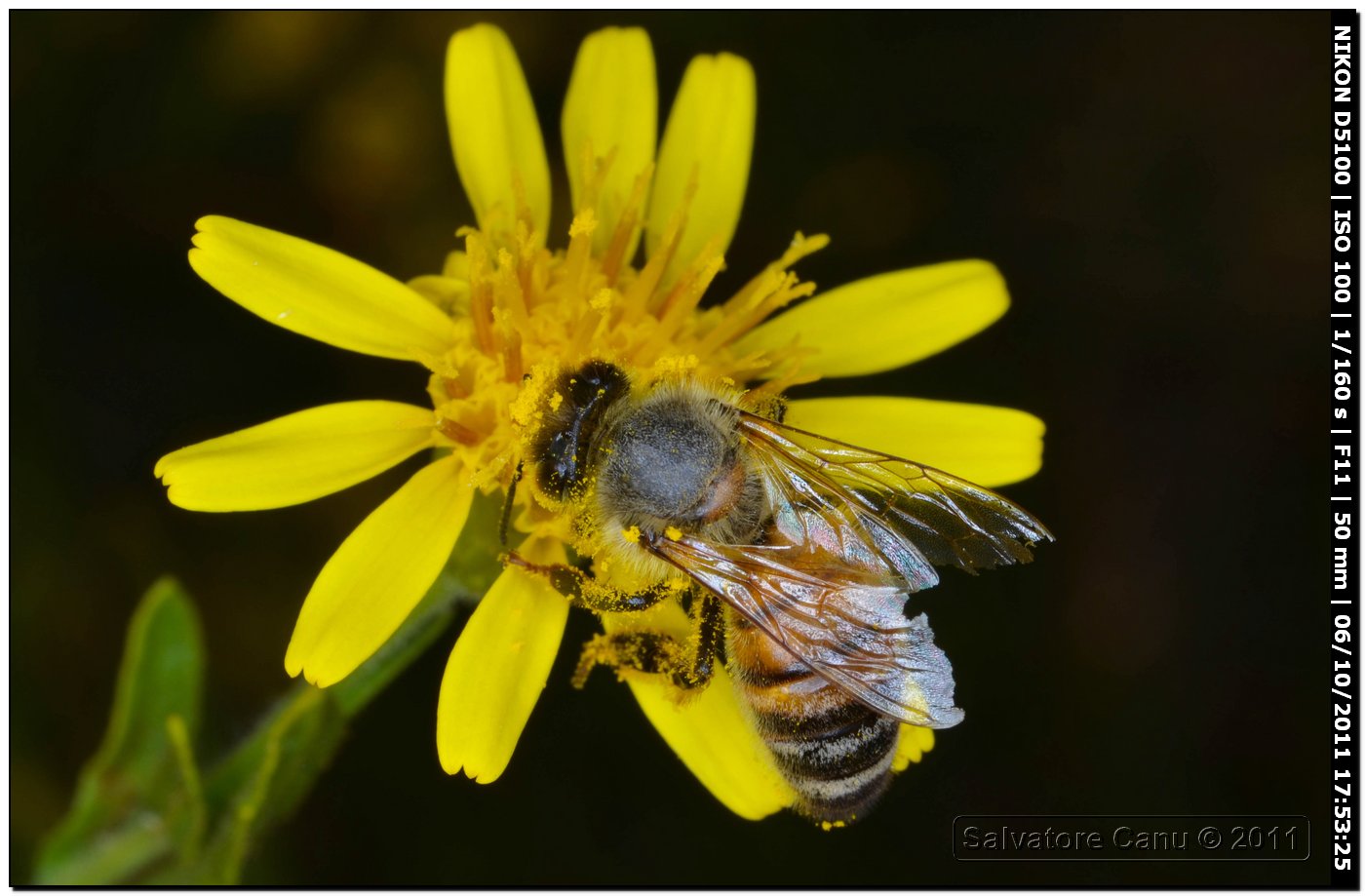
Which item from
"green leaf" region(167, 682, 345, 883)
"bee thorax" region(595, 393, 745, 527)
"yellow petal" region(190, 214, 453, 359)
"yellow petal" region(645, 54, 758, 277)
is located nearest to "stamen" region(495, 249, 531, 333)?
"yellow petal" region(190, 214, 453, 359)

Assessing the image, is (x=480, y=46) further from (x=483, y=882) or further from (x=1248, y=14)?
(x=1248, y=14)

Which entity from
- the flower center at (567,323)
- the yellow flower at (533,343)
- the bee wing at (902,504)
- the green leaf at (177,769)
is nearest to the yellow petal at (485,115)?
the yellow flower at (533,343)

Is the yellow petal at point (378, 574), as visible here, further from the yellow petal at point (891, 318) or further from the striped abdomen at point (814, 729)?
the yellow petal at point (891, 318)

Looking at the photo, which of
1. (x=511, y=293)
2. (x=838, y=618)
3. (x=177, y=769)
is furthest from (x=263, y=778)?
(x=838, y=618)

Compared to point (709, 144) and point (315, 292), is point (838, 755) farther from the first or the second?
point (709, 144)

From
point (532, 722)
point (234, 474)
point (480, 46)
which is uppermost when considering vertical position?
point (480, 46)

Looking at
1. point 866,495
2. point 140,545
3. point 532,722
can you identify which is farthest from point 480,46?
point 532,722
